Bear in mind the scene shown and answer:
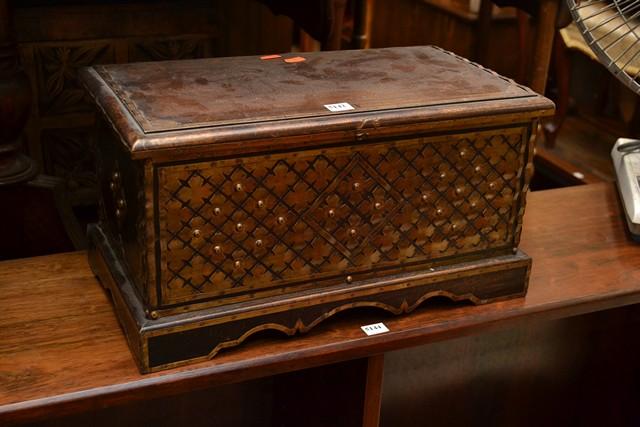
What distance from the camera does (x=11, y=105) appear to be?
181 cm

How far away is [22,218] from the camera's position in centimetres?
201

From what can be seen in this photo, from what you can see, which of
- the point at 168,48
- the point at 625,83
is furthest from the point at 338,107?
the point at 168,48

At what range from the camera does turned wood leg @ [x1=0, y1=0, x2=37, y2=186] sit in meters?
1.79

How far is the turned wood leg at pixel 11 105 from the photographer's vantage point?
1785mm

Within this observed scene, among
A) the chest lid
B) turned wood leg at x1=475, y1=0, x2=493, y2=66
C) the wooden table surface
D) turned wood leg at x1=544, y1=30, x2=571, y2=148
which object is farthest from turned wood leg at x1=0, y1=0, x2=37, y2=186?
turned wood leg at x1=475, y1=0, x2=493, y2=66

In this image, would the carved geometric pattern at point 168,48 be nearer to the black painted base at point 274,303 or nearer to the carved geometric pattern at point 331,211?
the black painted base at point 274,303

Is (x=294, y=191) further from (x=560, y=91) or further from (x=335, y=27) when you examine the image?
(x=560, y=91)

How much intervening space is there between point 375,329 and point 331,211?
0.22 m

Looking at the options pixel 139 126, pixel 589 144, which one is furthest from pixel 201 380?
pixel 589 144

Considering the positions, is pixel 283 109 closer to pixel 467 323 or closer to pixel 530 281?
pixel 467 323

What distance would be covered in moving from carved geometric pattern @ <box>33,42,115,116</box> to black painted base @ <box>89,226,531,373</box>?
3.72ft

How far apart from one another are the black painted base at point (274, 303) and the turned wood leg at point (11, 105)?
0.54 m

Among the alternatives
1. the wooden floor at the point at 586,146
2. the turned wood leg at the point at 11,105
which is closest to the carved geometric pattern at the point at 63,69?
the turned wood leg at the point at 11,105

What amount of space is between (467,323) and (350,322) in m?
0.18
